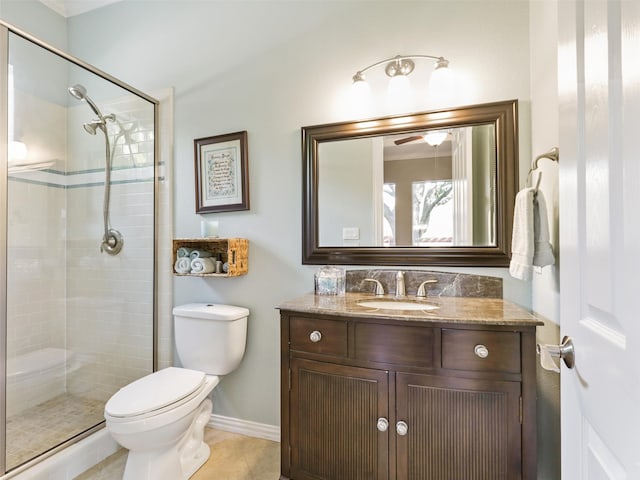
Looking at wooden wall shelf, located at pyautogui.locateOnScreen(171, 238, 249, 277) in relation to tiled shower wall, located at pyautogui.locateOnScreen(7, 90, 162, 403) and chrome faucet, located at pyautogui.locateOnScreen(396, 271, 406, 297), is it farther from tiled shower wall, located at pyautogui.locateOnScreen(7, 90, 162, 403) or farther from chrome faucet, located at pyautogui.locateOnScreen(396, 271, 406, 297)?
chrome faucet, located at pyautogui.locateOnScreen(396, 271, 406, 297)

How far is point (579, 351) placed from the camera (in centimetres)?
61

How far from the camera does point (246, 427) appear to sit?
1924 millimetres

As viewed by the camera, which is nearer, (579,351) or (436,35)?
(579,351)

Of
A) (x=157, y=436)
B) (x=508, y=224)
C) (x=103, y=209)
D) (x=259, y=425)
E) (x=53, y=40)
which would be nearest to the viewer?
(x=157, y=436)

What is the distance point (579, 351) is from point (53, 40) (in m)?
3.55

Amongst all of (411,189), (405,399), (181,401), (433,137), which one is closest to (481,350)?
(405,399)

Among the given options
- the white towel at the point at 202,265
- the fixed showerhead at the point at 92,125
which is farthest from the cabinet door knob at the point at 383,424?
the fixed showerhead at the point at 92,125

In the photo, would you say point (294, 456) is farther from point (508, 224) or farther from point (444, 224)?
point (508, 224)

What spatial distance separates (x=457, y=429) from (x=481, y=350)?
1.02ft

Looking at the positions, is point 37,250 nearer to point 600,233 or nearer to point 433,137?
Result: point 433,137

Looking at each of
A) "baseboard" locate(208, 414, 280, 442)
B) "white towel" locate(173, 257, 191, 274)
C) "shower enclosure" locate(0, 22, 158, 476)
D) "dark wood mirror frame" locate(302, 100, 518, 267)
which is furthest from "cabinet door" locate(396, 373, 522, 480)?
"shower enclosure" locate(0, 22, 158, 476)

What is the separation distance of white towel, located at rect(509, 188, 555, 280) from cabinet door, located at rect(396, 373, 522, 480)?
455 millimetres

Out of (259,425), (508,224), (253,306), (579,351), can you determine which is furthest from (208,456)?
(508,224)

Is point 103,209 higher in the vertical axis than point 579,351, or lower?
higher
